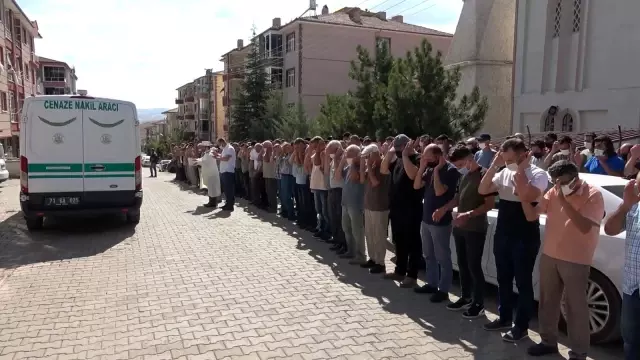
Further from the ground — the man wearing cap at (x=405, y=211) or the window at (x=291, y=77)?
the window at (x=291, y=77)

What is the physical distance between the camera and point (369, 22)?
37750mm

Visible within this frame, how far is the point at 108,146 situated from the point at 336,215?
15.3ft

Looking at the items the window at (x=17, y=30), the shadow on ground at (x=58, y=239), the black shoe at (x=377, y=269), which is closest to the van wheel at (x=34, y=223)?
the shadow on ground at (x=58, y=239)

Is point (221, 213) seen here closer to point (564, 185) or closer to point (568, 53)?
point (564, 185)

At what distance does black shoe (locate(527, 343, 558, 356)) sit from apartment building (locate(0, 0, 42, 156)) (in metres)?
33.2

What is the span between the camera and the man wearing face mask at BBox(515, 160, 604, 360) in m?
3.59

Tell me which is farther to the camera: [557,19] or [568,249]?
[557,19]

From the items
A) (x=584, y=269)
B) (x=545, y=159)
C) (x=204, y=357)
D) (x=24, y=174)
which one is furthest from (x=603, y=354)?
(x=24, y=174)

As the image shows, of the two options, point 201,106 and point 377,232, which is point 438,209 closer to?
point 377,232

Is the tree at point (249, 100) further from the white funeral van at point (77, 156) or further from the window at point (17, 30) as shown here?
the white funeral van at point (77, 156)

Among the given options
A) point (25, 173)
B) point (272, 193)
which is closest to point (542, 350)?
point (272, 193)

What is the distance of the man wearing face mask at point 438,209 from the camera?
521 centimetres

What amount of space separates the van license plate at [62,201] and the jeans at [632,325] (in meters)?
8.66

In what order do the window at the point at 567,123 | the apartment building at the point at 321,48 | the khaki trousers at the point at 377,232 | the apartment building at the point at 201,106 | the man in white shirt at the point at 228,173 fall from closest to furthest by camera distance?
the khaki trousers at the point at 377,232 → the man in white shirt at the point at 228,173 → the window at the point at 567,123 → the apartment building at the point at 321,48 → the apartment building at the point at 201,106
